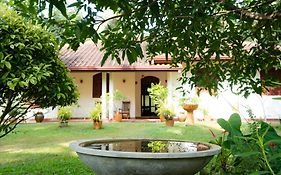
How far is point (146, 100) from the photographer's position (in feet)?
66.7

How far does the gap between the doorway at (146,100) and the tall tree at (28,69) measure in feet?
49.5

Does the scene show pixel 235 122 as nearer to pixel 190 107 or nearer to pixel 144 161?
pixel 144 161

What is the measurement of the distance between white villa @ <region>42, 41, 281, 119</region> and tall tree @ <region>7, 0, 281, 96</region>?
11.0m

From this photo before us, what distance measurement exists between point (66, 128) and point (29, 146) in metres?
4.13

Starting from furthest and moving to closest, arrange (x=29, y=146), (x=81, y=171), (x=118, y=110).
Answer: (x=118, y=110), (x=29, y=146), (x=81, y=171)

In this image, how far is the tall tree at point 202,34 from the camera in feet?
9.23

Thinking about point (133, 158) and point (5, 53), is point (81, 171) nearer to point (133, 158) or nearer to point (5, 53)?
point (5, 53)

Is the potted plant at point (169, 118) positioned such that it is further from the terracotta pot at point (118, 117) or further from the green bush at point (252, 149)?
the green bush at point (252, 149)

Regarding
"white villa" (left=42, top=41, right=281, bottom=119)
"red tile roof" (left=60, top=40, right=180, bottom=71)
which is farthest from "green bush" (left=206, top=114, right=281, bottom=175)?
"red tile roof" (left=60, top=40, right=180, bottom=71)

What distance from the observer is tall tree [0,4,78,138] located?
406cm

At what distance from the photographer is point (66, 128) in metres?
13.8

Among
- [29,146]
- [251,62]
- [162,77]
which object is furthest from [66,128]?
[251,62]

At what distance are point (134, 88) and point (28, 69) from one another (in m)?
14.7

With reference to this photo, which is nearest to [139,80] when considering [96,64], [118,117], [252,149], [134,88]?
[134,88]
